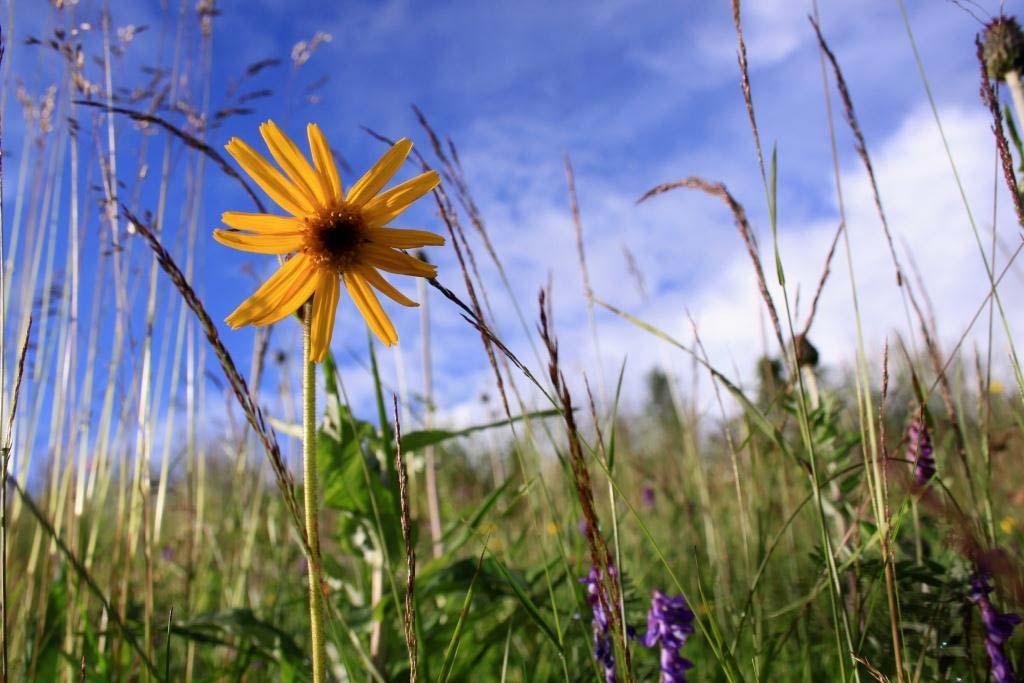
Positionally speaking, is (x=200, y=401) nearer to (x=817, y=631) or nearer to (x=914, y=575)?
(x=817, y=631)

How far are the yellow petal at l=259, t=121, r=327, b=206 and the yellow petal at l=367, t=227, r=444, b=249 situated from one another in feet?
0.28

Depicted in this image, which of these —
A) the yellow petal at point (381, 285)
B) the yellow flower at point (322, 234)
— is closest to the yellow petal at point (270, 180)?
the yellow flower at point (322, 234)

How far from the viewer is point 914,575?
Result: 1094 mm

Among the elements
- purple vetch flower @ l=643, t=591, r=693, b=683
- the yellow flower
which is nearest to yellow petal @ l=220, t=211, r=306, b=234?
the yellow flower

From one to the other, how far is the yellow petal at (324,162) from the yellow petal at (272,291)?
99 mm

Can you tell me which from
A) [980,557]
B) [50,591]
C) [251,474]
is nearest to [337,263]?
[980,557]

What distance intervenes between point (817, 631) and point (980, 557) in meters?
1.07

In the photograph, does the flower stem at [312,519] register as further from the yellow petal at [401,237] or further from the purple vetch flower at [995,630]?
the purple vetch flower at [995,630]

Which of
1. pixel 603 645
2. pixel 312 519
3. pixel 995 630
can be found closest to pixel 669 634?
pixel 603 645

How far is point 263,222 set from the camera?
944 mm

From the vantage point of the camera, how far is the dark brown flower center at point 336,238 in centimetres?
94

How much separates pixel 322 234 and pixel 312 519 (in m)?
0.37

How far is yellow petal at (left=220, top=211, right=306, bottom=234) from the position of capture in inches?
36.7

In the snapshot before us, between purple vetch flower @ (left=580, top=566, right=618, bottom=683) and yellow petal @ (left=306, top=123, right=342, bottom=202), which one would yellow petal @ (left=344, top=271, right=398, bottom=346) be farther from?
purple vetch flower @ (left=580, top=566, right=618, bottom=683)
